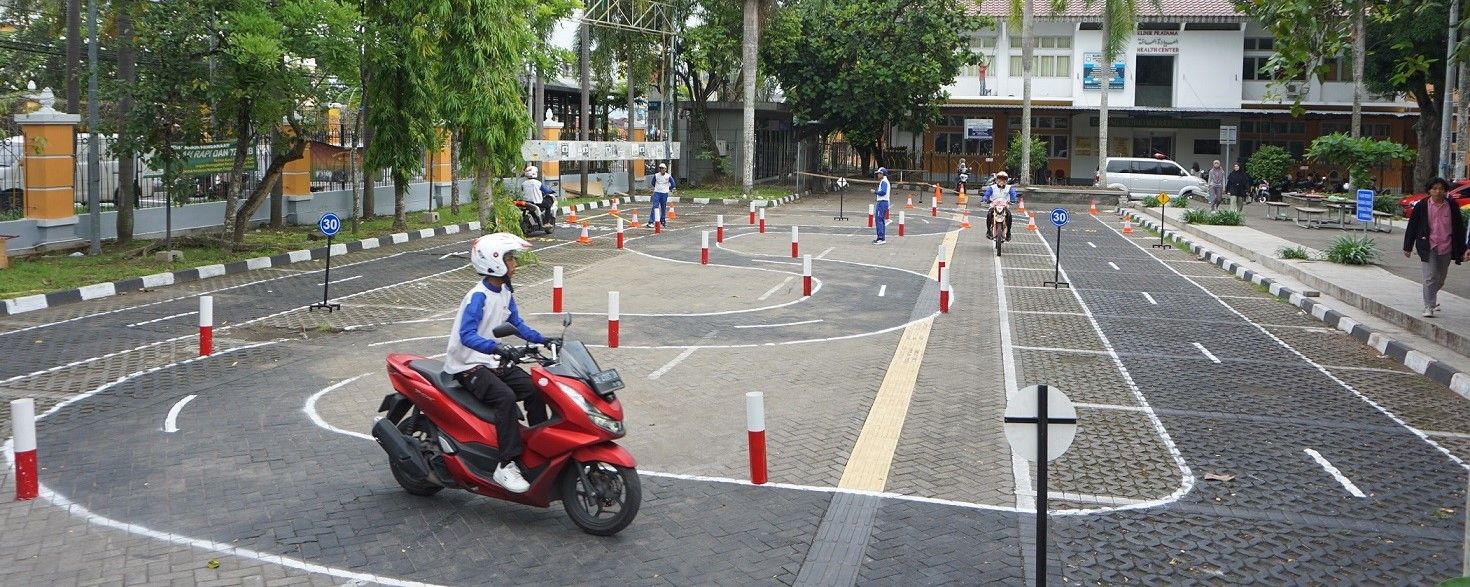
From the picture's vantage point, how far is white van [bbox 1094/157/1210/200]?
155 ft

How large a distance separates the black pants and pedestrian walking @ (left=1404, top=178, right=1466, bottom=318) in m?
12.8

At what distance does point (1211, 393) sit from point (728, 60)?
38.6 metres

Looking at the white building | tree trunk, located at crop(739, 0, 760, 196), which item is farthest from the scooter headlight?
the white building

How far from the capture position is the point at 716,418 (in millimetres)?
10656

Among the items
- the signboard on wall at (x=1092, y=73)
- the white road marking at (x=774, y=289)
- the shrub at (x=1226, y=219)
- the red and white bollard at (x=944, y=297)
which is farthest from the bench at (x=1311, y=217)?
the signboard on wall at (x=1092, y=73)

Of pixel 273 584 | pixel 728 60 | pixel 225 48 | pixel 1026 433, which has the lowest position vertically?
pixel 273 584

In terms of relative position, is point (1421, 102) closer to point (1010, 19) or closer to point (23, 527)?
point (1010, 19)

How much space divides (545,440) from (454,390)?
81cm

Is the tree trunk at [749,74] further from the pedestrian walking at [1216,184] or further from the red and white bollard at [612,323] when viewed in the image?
the red and white bollard at [612,323]

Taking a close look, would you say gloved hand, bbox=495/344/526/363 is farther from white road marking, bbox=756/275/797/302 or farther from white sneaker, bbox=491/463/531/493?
white road marking, bbox=756/275/797/302

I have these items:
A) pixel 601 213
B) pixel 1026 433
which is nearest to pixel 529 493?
pixel 1026 433

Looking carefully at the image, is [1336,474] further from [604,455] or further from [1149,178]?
[1149,178]

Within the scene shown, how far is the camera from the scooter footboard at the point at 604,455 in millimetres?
7188

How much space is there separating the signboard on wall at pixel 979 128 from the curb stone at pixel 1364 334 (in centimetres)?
3387
